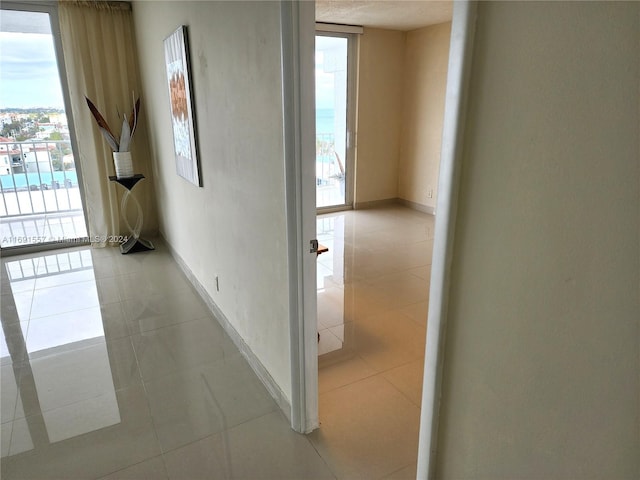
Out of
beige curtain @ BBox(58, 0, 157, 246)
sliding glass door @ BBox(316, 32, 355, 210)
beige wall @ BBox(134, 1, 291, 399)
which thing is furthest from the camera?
sliding glass door @ BBox(316, 32, 355, 210)

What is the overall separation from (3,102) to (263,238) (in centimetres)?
396

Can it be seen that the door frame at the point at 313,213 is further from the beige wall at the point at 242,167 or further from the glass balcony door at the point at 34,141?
the glass balcony door at the point at 34,141

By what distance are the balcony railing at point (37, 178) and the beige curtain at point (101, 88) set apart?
1.22 feet

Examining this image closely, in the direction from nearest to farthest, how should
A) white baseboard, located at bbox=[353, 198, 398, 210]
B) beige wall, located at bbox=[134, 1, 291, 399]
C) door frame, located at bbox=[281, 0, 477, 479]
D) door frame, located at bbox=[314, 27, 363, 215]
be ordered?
door frame, located at bbox=[281, 0, 477, 479] → beige wall, located at bbox=[134, 1, 291, 399] → door frame, located at bbox=[314, 27, 363, 215] → white baseboard, located at bbox=[353, 198, 398, 210]

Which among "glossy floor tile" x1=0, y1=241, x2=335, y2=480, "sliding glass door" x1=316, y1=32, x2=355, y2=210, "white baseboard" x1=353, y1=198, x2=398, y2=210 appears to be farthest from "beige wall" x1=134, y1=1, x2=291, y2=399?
"white baseboard" x1=353, y1=198, x2=398, y2=210

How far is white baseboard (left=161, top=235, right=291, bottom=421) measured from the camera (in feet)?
6.98

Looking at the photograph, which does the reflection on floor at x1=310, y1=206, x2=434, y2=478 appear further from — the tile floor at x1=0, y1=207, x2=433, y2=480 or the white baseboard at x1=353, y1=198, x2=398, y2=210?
the white baseboard at x1=353, y1=198, x2=398, y2=210

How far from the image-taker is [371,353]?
101 inches

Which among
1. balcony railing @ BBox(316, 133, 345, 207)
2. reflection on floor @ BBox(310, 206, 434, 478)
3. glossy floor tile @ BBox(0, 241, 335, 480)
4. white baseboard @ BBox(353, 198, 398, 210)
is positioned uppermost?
balcony railing @ BBox(316, 133, 345, 207)

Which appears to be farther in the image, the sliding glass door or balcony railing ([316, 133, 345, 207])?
balcony railing ([316, 133, 345, 207])

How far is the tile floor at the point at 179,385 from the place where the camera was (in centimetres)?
182

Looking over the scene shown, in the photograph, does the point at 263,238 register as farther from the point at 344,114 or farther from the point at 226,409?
the point at 344,114

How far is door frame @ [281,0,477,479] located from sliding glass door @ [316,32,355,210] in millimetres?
3967

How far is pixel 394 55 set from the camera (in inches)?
237
